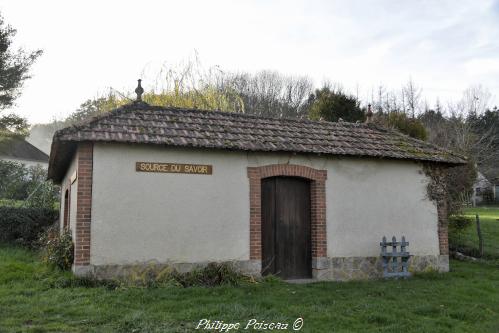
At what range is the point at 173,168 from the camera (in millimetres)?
9414

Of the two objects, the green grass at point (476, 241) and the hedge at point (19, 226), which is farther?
the hedge at point (19, 226)

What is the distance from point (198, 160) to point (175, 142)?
2.27 ft

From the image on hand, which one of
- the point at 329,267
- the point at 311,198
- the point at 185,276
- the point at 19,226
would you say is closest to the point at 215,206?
the point at 185,276

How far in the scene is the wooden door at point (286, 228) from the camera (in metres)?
10.3

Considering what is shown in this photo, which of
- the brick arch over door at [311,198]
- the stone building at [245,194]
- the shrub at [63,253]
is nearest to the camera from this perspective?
the stone building at [245,194]

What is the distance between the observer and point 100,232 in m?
8.75

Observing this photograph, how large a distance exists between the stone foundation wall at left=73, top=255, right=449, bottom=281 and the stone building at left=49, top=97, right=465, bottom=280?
25 mm

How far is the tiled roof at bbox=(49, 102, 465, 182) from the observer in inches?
362

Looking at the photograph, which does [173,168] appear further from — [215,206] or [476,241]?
[476,241]

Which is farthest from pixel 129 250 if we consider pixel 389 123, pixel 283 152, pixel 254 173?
pixel 389 123

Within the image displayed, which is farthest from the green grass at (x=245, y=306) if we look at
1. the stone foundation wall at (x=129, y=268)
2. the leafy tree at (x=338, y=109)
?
the leafy tree at (x=338, y=109)

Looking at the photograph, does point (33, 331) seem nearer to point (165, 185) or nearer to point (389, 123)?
point (165, 185)

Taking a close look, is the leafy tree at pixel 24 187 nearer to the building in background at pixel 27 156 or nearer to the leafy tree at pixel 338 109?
the leafy tree at pixel 338 109

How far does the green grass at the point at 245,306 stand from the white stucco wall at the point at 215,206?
44.3 inches
